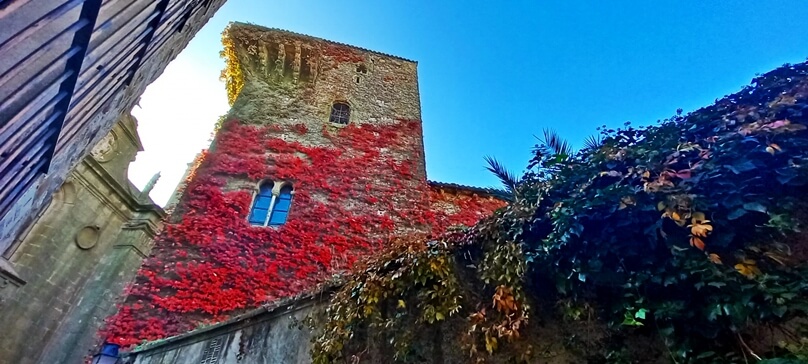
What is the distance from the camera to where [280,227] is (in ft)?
31.9

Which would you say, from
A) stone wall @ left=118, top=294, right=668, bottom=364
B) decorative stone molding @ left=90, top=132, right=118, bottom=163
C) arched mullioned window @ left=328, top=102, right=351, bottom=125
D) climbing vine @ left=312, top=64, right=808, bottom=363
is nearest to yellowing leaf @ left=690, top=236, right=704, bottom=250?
climbing vine @ left=312, top=64, right=808, bottom=363

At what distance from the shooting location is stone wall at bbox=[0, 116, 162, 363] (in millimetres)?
7484

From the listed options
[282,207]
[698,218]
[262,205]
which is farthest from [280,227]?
[698,218]

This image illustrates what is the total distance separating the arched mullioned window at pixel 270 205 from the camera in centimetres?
994

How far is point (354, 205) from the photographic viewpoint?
10719 millimetres

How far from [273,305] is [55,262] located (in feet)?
21.5

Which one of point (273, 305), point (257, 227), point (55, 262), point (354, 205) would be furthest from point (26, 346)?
point (354, 205)

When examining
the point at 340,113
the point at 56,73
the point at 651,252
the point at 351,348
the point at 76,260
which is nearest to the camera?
the point at 56,73

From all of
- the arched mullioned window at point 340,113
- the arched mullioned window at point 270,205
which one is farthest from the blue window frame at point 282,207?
the arched mullioned window at point 340,113

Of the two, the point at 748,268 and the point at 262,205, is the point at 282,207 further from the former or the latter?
the point at 748,268

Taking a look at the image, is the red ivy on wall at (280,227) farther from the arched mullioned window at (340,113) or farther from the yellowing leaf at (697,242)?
the yellowing leaf at (697,242)

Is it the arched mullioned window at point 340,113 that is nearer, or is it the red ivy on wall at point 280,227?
the red ivy on wall at point 280,227

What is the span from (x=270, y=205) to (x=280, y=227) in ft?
2.83

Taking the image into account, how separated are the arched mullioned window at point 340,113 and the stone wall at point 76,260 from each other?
5.82m
